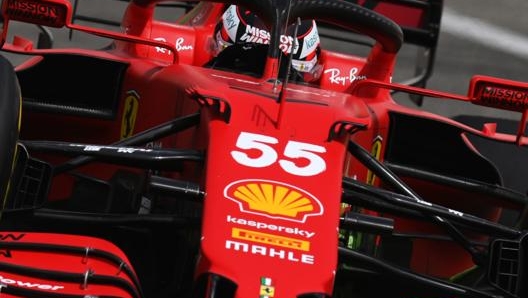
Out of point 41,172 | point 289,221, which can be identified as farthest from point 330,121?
point 41,172

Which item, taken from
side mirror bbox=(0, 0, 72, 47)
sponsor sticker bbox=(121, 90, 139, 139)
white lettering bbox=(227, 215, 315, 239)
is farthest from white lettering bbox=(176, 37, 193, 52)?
white lettering bbox=(227, 215, 315, 239)

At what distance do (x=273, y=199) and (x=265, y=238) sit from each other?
0.53 feet

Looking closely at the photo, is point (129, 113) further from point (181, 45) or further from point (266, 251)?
point (266, 251)

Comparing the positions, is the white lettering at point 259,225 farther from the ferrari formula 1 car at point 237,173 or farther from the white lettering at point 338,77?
the white lettering at point 338,77

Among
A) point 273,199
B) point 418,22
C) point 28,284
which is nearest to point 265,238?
point 273,199

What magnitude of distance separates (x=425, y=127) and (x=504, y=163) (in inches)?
52.9

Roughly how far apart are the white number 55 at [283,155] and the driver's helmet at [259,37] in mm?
1552

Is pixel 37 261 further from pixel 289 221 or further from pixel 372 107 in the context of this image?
pixel 372 107

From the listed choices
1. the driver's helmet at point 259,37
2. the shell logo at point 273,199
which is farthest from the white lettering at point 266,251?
the driver's helmet at point 259,37

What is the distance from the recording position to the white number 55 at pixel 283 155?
3.68 metres

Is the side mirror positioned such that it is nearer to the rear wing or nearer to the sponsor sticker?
the sponsor sticker

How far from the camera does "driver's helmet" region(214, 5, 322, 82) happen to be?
17.6 ft

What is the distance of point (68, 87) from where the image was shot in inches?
194

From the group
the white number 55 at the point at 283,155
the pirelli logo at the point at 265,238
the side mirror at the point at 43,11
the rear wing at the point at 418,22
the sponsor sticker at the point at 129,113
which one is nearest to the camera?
the pirelli logo at the point at 265,238
